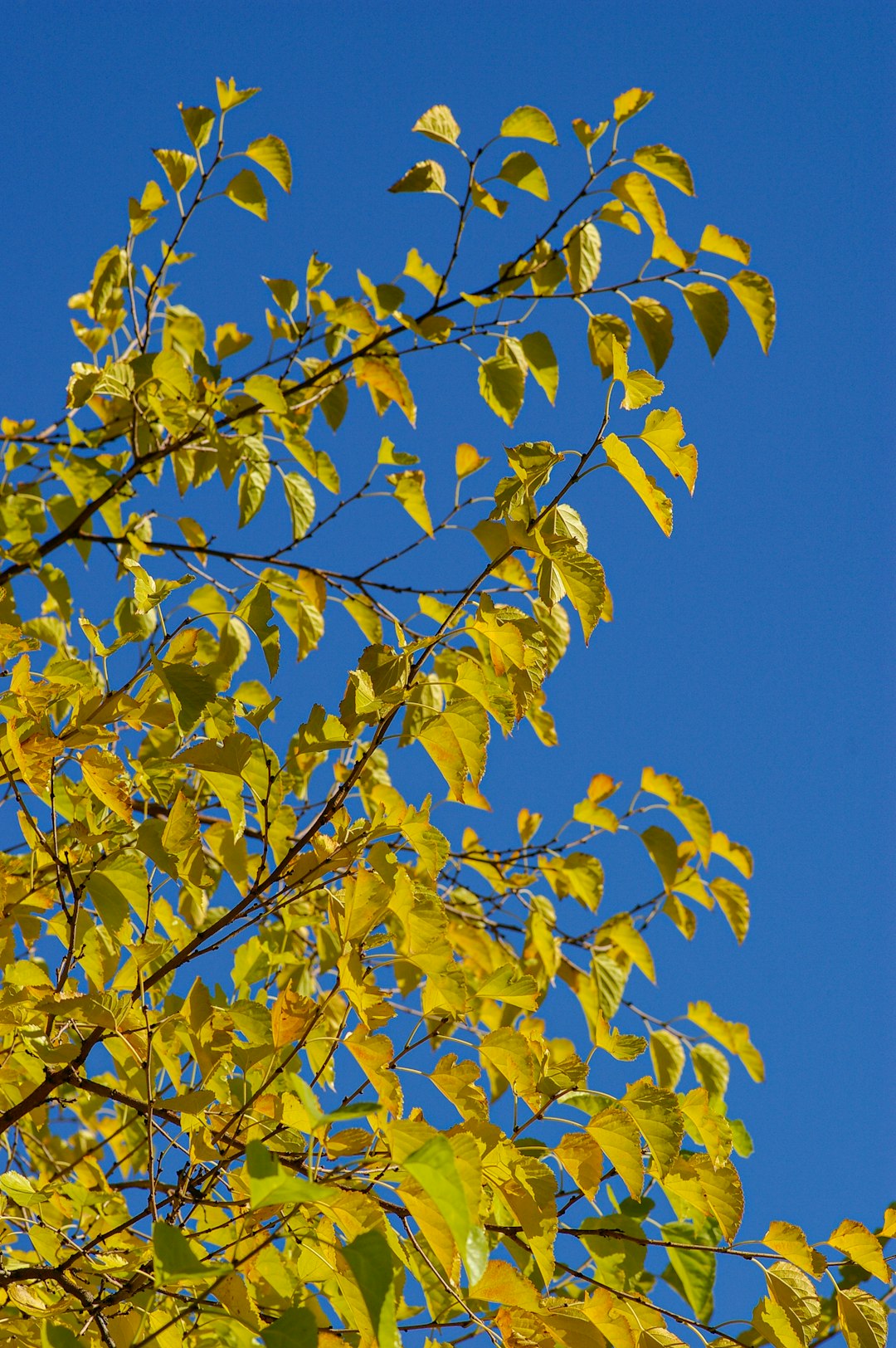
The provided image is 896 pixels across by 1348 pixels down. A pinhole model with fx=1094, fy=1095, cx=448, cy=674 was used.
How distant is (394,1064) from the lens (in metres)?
1.37

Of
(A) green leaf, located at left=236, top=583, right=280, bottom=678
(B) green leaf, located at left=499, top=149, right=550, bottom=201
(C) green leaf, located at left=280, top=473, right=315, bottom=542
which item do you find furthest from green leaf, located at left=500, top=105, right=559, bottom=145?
(A) green leaf, located at left=236, top=583, right=280, bottom=678

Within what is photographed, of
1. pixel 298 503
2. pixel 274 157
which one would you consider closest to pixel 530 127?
pixel 274 157

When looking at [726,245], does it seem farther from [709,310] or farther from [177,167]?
[177,167]

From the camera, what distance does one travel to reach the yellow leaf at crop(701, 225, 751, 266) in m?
2.04

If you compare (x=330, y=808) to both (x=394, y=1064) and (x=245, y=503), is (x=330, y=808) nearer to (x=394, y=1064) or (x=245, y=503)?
(x=394, y=1064)

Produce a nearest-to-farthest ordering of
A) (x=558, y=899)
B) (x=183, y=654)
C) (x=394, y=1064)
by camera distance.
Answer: (x=394, y=1064)
(x=183, y=654)
(x=558, y=899)

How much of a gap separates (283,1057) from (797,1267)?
2.33 ft

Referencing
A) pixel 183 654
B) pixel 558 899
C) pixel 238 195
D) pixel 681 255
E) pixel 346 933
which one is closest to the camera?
pixel 346 933

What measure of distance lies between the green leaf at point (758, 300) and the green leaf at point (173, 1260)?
1757mm

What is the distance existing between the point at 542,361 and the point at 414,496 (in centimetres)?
40

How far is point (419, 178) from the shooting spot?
86.1 inches

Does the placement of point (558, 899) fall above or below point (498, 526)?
above

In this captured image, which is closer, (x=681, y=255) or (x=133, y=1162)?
(x=681, y=255)

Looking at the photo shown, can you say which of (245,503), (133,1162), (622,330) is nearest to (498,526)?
(622,330)
